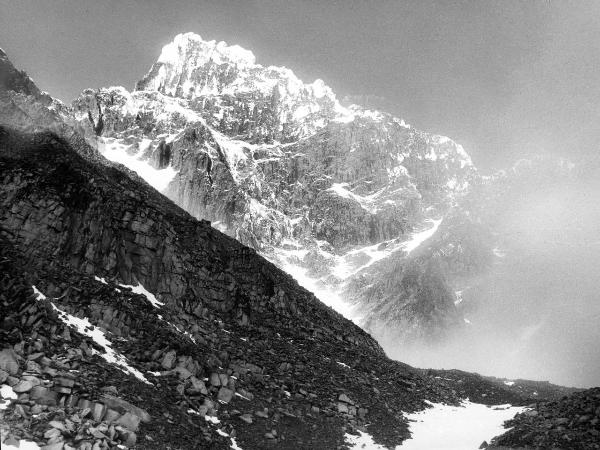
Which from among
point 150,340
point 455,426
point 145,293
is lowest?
point 150,340

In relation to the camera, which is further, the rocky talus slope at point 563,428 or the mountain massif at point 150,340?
the rocky talus slope at point 563,428

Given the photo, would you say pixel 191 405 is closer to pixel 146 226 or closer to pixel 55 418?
pixel 55 418

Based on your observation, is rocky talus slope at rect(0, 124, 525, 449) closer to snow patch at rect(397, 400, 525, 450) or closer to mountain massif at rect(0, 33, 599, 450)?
mountain massif at rect(0, 33, 599, 450)

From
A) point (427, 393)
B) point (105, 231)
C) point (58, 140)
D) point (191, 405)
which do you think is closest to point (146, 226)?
point (105, 231)

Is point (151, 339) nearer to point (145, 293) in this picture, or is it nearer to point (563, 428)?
point (145, 293)

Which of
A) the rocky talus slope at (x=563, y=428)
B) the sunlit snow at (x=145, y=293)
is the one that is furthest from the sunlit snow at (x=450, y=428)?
the sunlit snow at (x=145, y=293)

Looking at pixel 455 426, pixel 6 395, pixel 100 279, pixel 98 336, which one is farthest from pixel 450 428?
pixel 6 395

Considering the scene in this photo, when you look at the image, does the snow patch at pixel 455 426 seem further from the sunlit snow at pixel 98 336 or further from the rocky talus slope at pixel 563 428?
the sunlit snow at pixel 98 336

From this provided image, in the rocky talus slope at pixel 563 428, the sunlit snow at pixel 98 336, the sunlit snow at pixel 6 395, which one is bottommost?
the sunlit snow at pixel 6 395
